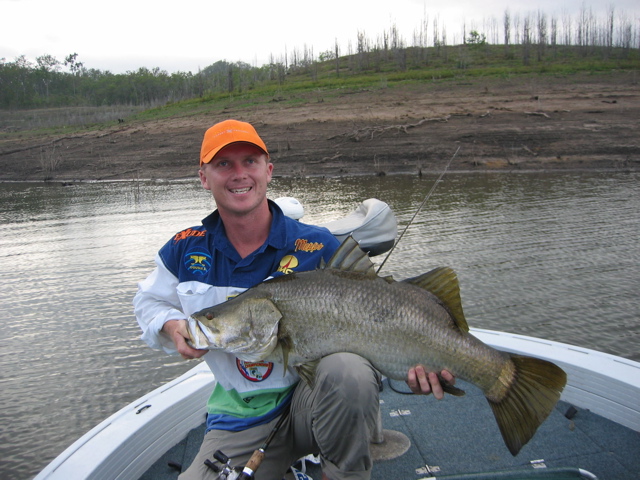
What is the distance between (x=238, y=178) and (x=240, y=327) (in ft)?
2.72

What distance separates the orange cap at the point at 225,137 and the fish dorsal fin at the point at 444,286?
1.06 metres

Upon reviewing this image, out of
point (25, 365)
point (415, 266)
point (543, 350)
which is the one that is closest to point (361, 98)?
point (415, 266)

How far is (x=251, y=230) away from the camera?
118 inches

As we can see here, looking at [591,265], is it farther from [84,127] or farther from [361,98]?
[84,127]

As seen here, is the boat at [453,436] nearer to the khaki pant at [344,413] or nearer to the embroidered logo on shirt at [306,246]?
the khaki pant at [344,413]

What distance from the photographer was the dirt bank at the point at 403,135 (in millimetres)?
22438

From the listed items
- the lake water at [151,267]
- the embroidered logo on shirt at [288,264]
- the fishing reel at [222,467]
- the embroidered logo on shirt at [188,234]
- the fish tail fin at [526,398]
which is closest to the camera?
the fish tail fin at [526,398]

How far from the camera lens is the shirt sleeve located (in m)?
2.79

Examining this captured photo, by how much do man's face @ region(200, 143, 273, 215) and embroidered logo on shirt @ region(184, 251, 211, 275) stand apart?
258 millimetres

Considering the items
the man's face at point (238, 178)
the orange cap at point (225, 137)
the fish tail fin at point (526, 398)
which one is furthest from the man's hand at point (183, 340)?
the fish tail fin at point (526, 398)

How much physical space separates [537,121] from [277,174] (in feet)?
37.1

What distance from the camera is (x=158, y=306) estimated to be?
292 centimetres

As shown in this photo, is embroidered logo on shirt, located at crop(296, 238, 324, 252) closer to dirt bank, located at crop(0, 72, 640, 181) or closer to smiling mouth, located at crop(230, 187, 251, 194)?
smiling mouth, located at crop(230, 187, 251, 194)

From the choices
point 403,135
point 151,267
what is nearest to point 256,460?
point 151,267
